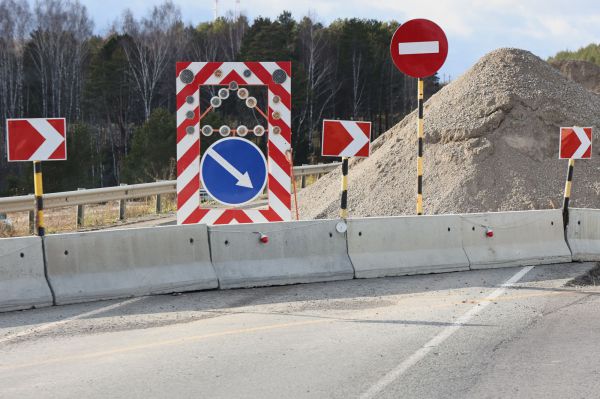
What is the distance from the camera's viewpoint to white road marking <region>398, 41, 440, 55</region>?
1199cm

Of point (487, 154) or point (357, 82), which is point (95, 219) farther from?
point (357, 82)

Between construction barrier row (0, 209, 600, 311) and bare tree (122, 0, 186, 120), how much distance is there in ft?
168

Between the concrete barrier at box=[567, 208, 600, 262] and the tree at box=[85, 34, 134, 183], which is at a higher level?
the tree at box=[85, 34, 134, 183]

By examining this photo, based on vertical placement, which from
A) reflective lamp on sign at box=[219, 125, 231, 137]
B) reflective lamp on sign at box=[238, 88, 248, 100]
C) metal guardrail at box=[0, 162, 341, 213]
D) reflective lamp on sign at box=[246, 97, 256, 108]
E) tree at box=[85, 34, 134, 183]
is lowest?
metal guardrail at box=[0, 162, 341, 213]

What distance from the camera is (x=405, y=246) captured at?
10750 millimetres

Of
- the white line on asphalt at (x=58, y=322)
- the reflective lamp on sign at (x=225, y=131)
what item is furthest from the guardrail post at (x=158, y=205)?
the white line on asphalt at (x=58, y=322)

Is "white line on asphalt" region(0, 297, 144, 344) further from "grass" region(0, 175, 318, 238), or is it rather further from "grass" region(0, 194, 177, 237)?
"grass" region(0, 194, 177, 237)

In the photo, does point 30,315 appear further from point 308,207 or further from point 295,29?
point 295,29

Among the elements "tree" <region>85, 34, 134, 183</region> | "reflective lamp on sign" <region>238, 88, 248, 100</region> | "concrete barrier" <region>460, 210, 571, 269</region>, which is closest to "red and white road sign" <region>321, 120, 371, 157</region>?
"reflective lamp on sign" <region>238, 88, 248, 100</region>

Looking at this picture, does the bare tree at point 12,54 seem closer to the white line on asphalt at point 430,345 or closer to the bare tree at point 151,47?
the bare tree at point 151,47

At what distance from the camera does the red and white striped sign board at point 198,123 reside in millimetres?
11328

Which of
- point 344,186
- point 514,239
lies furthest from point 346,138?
point 514,239

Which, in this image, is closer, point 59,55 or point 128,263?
point 128,263

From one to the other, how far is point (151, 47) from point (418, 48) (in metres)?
57.5
